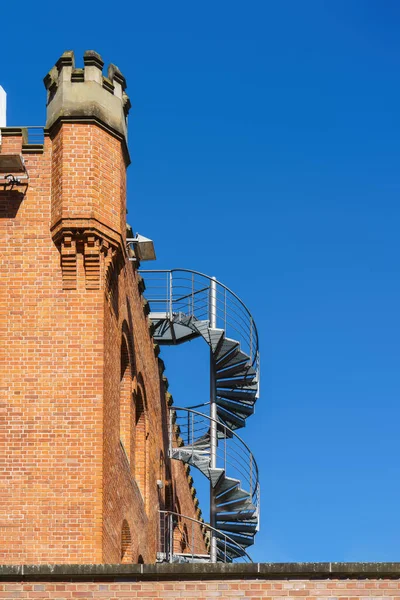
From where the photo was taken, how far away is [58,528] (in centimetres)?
2933

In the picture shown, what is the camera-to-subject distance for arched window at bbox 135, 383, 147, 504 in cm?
3766

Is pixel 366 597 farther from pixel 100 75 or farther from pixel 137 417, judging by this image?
pixel 137 417

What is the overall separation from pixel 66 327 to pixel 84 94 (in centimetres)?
439

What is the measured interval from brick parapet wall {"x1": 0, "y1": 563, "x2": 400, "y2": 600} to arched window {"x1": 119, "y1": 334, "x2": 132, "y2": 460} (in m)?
11.8

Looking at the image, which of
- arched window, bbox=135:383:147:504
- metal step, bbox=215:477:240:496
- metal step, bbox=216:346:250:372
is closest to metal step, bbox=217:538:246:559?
metal step, bbox=215:477:240:496

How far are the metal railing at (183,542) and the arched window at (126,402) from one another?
13.0 ft

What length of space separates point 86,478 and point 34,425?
4.33ft

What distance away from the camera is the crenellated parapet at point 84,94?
31875mm

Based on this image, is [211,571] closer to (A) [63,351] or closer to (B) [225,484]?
(A) [63,351]

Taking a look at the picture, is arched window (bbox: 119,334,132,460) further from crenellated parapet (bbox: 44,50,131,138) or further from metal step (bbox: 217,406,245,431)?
metal step (bbox: 217,406,245,431)

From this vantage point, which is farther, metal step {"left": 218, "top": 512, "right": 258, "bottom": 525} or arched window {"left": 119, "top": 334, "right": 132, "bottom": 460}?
metal step {"left": 218, "top": 512, "right": 258, "bottom": 525}

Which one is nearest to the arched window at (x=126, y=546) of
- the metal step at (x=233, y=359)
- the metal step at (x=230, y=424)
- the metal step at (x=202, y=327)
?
the metal step at (x=202, y=327)

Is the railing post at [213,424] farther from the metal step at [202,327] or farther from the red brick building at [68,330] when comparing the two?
the red brick building at [68,330]

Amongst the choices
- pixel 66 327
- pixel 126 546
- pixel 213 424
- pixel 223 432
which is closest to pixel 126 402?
pixel 126 546
